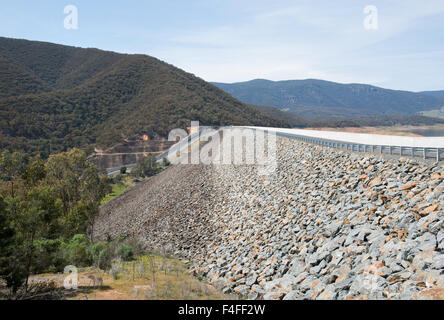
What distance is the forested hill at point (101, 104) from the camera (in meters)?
65.4

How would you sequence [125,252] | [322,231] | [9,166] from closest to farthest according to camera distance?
[322,231], [125,252], [9,166]

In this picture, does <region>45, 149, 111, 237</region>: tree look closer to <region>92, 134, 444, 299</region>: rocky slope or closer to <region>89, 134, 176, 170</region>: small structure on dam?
<region>92, 134, 444, 299</region>: rocky slope

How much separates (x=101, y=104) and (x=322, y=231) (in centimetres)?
8355

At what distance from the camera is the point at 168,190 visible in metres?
26.4

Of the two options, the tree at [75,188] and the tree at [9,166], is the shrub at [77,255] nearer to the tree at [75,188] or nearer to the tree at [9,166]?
the tree at [75,188]

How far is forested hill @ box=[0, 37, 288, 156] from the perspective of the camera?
65.4m

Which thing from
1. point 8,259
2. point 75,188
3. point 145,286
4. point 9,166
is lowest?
point 145,286

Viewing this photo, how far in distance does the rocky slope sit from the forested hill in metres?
52.6

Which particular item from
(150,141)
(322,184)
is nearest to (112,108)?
(150,141)

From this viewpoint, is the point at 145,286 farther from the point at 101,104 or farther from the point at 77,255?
the point at 101,104

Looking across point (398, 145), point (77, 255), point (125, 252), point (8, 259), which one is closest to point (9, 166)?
point (77, 255)

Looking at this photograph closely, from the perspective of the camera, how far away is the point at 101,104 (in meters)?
84.2
